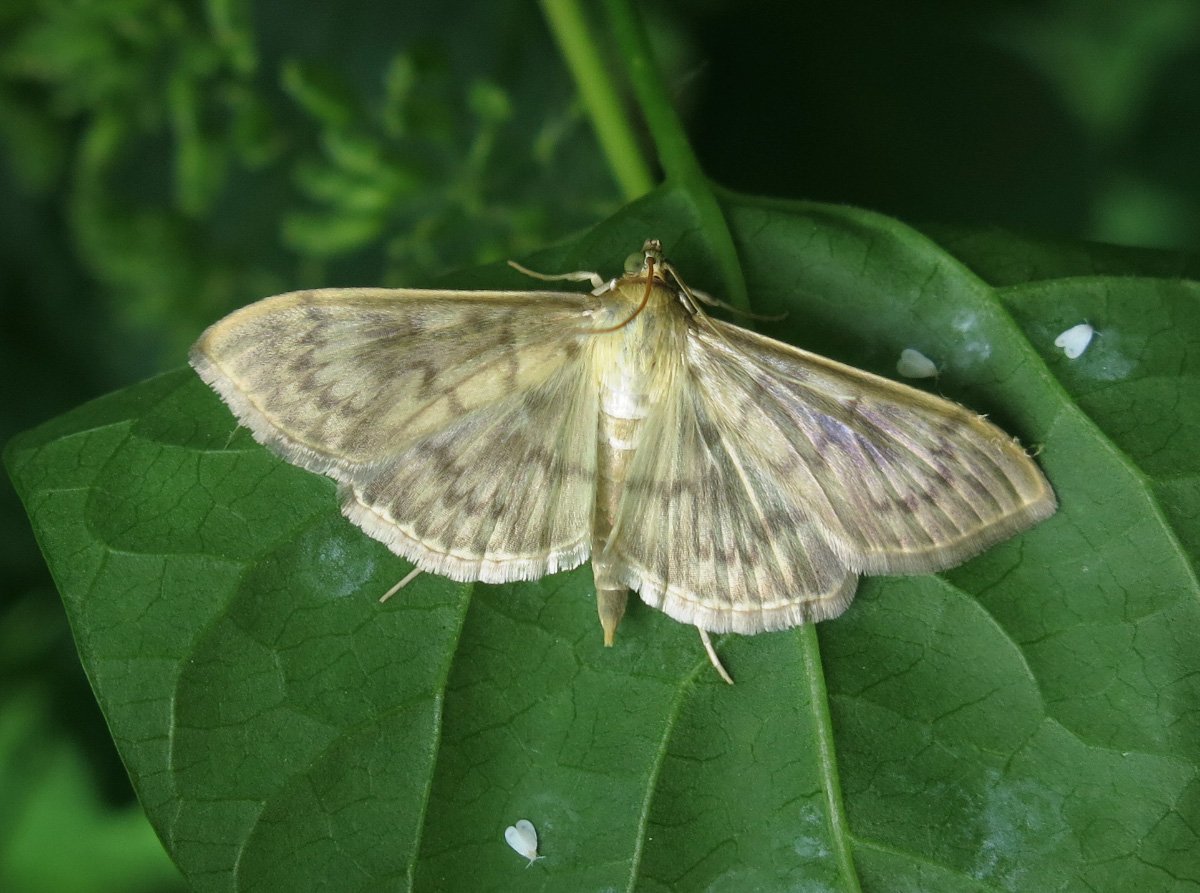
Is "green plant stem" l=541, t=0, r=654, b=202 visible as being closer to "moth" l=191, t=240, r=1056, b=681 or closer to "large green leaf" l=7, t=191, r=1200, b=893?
"moth" l=191, t=240, r=1056, b=681

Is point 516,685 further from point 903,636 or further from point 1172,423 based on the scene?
point 1172,423

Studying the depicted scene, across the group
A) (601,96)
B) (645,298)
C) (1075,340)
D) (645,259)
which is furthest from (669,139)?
(1075,340)

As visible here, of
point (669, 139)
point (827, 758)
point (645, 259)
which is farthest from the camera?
point (669, 139)

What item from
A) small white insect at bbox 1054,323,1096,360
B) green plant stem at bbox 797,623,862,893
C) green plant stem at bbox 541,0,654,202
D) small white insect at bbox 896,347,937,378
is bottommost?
green plant stem at bbox 797,623,862,893

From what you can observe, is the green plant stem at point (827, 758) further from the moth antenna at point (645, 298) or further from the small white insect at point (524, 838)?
the moth antenna at point (645, 298)

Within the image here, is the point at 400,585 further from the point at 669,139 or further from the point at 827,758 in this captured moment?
the point at 669,139

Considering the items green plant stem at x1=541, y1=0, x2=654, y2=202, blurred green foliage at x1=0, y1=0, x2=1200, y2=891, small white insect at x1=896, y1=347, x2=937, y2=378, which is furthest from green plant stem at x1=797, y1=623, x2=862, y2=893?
blurred green foliage at x1=0, y1=0, x2=1200, y2=891
